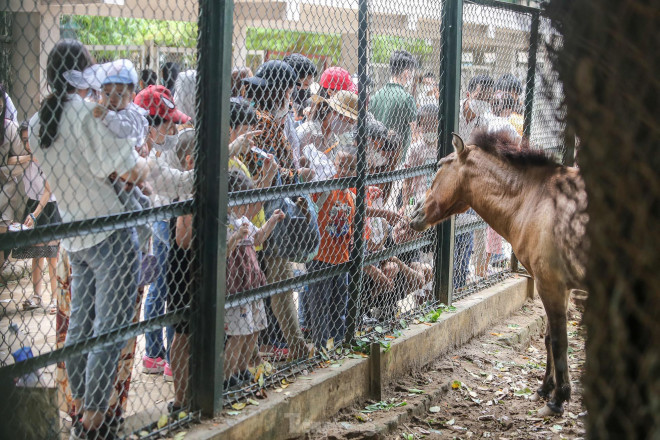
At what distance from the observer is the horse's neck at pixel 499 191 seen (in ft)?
20.1

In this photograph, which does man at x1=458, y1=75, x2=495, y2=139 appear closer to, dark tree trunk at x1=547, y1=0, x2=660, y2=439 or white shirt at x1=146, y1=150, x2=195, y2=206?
white shirt at x1=146, y1=150, x2=195, y2=206

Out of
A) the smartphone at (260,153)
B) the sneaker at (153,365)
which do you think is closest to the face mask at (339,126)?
the smartphone at (260,153)

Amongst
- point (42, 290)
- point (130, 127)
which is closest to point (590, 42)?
point (130, 127)

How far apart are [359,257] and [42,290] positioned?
13.4 feet

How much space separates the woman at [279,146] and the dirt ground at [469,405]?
0.69 metres

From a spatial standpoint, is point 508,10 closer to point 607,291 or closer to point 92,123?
point 92,123

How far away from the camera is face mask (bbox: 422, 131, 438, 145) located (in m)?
6.89

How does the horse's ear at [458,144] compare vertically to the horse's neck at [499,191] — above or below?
above

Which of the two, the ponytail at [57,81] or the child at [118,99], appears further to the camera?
the child at [118,99]

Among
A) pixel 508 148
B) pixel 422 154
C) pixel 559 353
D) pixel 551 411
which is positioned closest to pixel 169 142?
pixel 422 154

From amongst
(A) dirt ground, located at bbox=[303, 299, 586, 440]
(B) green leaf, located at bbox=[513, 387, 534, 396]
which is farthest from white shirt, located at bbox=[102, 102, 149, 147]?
(B) green leaf, located at bbox=[513, 387, 534, 396]

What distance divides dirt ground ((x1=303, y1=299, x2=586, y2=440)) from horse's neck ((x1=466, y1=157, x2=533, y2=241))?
49.1 inches

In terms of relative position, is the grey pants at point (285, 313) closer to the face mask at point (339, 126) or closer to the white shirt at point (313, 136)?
the white shirt at point (313, 136)

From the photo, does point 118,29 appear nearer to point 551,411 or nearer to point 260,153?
point 260,153
